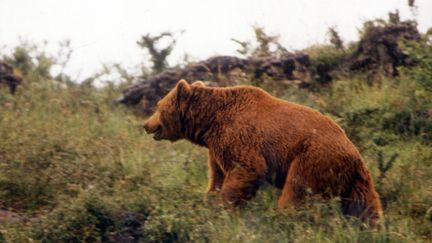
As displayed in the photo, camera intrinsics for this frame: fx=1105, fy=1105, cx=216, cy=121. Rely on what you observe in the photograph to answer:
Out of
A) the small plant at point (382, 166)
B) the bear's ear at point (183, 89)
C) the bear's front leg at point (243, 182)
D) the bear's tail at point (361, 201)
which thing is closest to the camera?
the bear's tail at point (361, 201)

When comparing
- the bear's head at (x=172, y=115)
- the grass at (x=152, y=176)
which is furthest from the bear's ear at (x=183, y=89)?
the grass at (x=152, y=176)

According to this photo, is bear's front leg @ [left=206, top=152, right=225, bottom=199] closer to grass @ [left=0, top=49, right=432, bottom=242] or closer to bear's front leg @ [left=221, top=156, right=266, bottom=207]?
grass @ [left=0, top=49, right=432, bottom=242]

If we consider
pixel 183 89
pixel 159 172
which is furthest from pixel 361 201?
pixel 159 172

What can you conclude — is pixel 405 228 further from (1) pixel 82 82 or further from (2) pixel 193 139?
(1) pixel 82 82

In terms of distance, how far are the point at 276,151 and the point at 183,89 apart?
142cm

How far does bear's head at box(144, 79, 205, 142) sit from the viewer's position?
11195 millimetres

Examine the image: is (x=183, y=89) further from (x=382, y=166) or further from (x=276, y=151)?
(x=382, y=166)

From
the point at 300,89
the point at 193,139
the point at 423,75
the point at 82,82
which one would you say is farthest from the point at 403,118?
the point at 82,82

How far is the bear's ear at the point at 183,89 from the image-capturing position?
11.1 meters

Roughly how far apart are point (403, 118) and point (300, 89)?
6.72ft

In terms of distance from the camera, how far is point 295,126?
33.5 feet

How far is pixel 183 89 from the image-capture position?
1116cm

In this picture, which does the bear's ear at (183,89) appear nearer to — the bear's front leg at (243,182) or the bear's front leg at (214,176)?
the bear's front leg at (214,176)

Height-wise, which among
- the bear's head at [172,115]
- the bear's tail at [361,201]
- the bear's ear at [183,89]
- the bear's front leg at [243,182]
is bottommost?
the bear's tail at [361,201]
